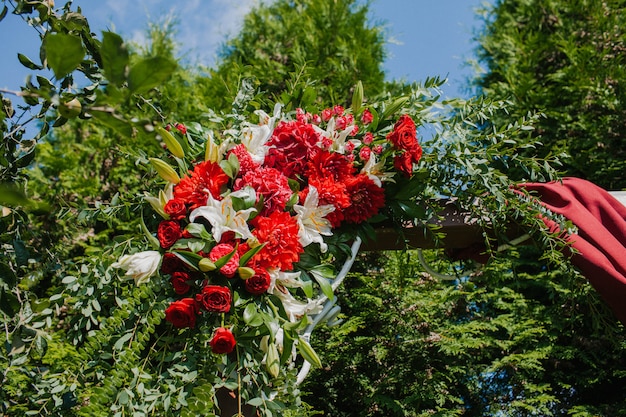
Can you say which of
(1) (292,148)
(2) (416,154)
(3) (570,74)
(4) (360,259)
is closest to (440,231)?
(2) (416,154)

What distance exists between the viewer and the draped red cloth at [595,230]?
5.73 feet

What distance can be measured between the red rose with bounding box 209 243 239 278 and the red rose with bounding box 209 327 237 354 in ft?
0.45

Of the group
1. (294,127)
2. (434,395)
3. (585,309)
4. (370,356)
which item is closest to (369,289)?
(370,356)

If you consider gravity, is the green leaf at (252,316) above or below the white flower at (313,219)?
below

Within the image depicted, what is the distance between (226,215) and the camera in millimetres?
1479

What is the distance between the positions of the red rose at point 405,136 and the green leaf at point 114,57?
48.5 inches

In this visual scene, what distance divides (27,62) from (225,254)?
0.59 metres

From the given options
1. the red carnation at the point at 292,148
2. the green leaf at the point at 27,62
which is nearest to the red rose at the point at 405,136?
the red carnation at the point at 292,148

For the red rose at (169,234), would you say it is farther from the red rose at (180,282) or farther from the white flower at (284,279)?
the white flower at (284,279)

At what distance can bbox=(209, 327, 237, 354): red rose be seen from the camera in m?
1.30

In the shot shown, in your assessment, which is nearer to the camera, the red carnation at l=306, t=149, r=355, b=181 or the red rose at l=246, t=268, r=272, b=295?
the red rose at l=246, t=268, r=272, b=295

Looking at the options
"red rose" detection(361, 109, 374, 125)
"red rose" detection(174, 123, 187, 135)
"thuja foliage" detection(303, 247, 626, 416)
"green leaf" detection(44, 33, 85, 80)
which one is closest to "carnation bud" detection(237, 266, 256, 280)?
"red rose" detection(174, 123, 187, 135)

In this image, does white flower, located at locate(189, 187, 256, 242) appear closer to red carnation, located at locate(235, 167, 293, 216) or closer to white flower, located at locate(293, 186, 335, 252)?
red carnation, located at locate(235, 167, 293, 216)

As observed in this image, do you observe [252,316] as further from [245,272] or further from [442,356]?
[442,356]
